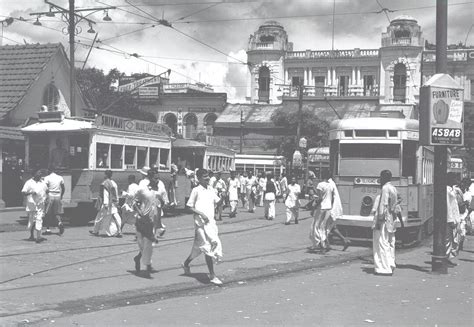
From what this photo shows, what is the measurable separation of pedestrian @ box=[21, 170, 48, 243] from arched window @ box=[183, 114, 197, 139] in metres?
50.4

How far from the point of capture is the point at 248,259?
1290cm

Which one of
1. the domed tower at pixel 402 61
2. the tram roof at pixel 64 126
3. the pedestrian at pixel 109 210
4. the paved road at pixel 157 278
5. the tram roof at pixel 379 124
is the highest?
the domed tower at pixel 402 61

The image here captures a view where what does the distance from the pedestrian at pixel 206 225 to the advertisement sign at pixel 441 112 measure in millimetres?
4105

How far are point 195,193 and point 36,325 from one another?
373 cm

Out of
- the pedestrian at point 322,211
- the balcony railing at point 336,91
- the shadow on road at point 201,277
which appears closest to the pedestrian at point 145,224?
the shadow on road at point 201,277

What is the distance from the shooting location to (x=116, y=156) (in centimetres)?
2036

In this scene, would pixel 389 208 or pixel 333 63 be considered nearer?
pixel 389 208

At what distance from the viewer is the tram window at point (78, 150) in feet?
62.2

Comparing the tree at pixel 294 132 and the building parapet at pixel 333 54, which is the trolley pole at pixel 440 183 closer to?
the tree at pixel 294 132

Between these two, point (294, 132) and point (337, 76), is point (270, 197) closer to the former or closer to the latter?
point (294, 132)

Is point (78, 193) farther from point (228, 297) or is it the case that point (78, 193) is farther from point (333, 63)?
point (333, 63)

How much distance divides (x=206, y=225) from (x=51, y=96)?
2137cm

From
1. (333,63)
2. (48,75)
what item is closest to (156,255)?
(48,75)

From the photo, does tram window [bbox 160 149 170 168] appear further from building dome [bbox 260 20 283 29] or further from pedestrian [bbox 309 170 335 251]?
building dome [bbox 260 20 283 29]
